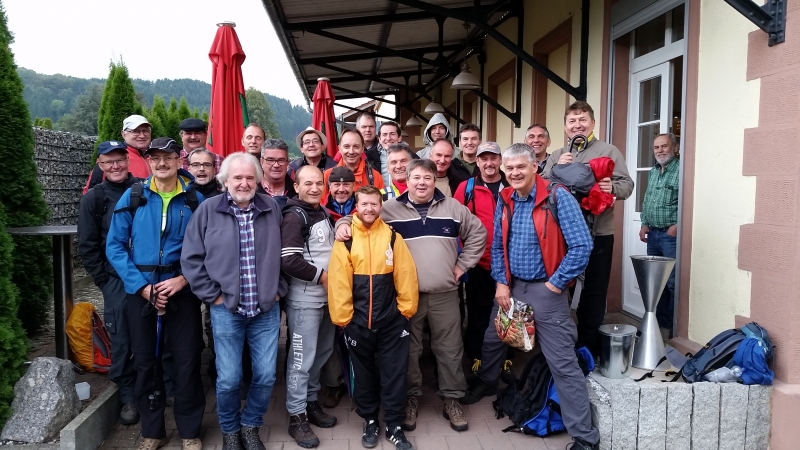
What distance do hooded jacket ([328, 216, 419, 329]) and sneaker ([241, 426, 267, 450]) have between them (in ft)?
2.69

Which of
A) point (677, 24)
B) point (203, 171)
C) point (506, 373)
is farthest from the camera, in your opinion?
point (677, 24)

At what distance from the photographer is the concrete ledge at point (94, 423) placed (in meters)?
2.98

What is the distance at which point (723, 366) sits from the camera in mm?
3201

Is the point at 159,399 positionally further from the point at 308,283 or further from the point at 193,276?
the point at 308,283

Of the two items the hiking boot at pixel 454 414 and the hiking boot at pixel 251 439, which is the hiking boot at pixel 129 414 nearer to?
the hiking boot at pixel 251 439

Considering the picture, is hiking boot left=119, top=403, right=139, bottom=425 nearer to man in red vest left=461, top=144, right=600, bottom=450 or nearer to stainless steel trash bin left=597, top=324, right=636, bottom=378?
man in red vest left=461, top=144, right=600, bottom=450

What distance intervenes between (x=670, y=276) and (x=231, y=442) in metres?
3.32

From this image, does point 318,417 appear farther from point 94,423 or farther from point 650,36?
point 650,36

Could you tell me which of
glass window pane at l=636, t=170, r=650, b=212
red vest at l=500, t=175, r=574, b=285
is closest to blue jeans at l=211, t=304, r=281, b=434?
red vest at l=500, t=175, r=574, b=285

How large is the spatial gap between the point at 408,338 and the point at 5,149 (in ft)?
10.6

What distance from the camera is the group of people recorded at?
10.0 feet

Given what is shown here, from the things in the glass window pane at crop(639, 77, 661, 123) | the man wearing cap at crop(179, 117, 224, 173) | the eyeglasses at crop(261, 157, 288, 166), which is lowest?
the eyeglasses at crop(261, 157, 288, 166)

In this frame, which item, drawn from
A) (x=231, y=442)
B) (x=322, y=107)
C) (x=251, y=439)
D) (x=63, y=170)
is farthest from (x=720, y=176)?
(x=63, y=170)

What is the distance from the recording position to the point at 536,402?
11.3 feet
